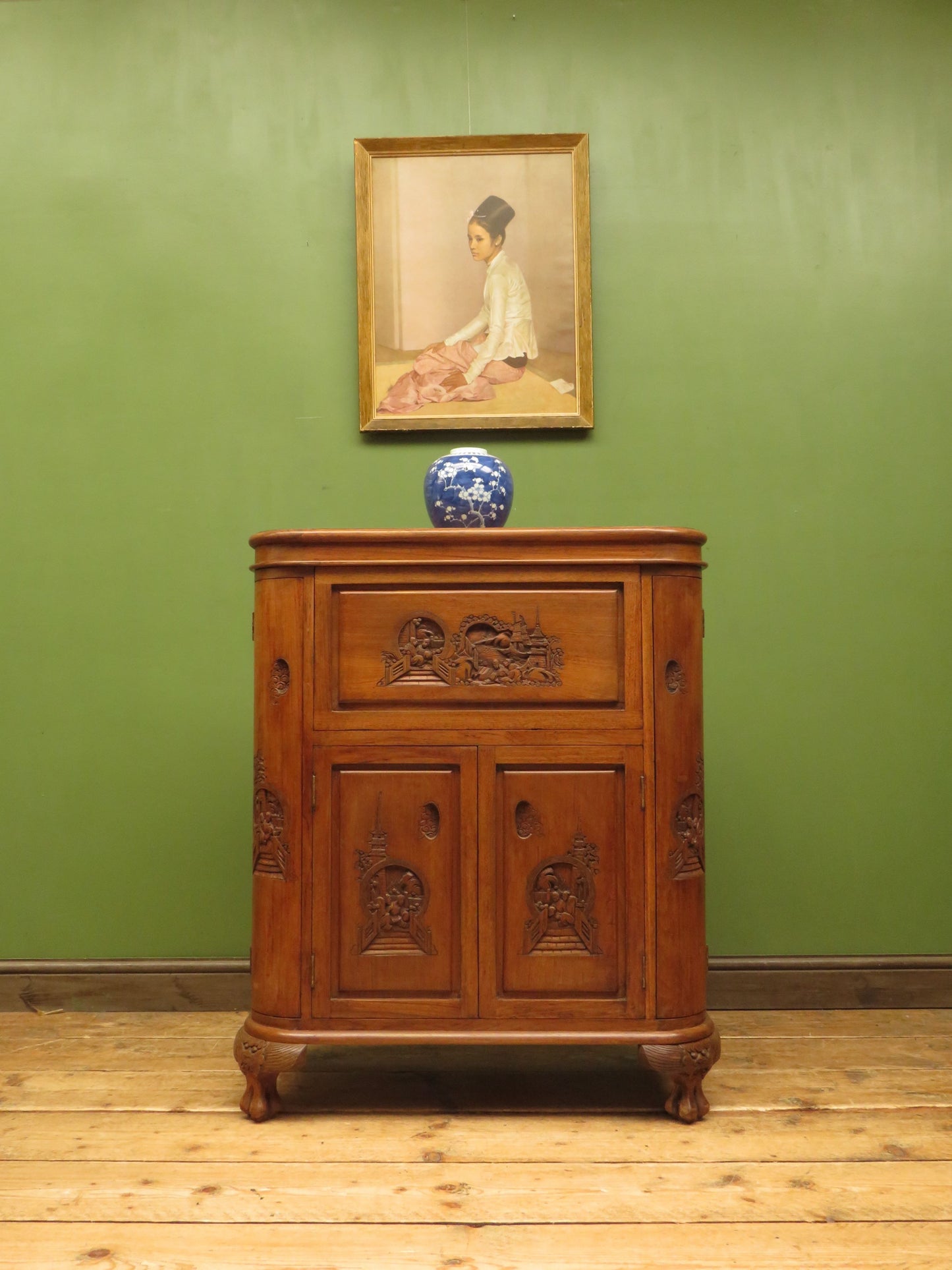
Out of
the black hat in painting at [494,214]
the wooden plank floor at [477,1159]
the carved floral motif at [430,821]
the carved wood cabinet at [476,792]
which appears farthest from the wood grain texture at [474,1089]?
the black hat in painting at [494,214]

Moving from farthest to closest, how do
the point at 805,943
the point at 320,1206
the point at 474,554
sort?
the point at 805,943 → the point at 474,554 → the point at 320,1206

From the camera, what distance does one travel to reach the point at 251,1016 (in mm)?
1837

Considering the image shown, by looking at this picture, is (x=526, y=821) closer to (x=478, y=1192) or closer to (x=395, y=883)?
(x=395, y=883)

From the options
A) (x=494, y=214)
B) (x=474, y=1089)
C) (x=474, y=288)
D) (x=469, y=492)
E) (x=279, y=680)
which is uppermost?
(x=494, y=214)

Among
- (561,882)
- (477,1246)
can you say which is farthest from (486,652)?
(477,1246)

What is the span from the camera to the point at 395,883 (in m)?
1.82

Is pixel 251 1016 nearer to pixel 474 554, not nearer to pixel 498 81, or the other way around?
pixel 474 554

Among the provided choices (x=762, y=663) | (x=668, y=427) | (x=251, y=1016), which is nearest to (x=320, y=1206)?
(x=251, y=1016)

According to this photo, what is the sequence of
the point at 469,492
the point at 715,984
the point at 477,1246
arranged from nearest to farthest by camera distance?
the point at 477,1246 → the point at 469,492 → the point at 715,984

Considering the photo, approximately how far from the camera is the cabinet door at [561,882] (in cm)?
179

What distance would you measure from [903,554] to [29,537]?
2124 mm

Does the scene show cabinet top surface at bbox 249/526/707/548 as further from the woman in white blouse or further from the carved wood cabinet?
the woman in white blouse

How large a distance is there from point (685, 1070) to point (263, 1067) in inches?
28.8

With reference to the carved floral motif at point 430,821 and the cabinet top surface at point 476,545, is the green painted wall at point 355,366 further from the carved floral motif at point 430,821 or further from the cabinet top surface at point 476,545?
the carved floral motif at point 430,821
